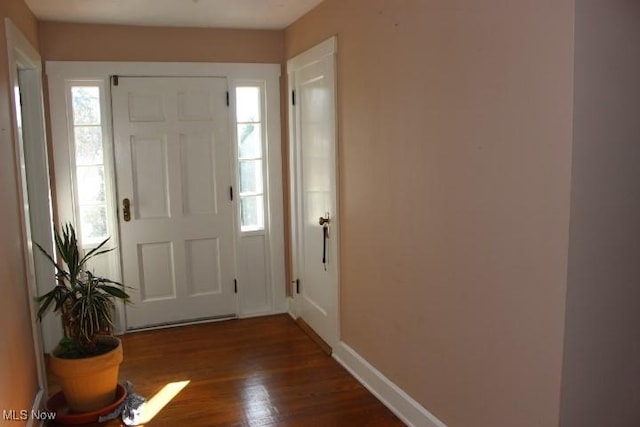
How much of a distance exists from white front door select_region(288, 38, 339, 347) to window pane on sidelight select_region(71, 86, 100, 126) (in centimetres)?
148

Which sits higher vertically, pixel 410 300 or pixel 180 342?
pixel 410 300

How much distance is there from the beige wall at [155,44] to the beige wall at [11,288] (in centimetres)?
97

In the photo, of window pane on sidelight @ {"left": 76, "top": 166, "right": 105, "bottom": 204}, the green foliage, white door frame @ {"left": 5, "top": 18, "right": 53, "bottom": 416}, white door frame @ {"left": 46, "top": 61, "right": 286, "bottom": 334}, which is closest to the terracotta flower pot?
the green foliage

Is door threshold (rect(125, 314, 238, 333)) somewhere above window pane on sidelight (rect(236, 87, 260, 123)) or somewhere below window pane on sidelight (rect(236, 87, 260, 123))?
below

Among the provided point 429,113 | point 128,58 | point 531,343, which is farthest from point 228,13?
point 531,343

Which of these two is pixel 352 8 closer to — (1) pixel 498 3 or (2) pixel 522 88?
(1) pixel 498 3

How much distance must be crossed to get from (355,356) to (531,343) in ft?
5.28

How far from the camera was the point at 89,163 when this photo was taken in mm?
4129

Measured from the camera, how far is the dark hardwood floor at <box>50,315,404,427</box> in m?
2.93

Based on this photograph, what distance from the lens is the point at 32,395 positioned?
9.13ft

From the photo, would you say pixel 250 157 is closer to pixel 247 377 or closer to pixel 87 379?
pixel 247 377

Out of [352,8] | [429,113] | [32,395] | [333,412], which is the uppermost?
[352,8]

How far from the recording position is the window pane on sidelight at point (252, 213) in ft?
14.9

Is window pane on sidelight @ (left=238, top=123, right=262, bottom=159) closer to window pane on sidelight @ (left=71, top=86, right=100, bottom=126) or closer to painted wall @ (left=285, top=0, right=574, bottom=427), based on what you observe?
window pane on sidelight @ (left=71, top=86, right=100, bottom=126)
